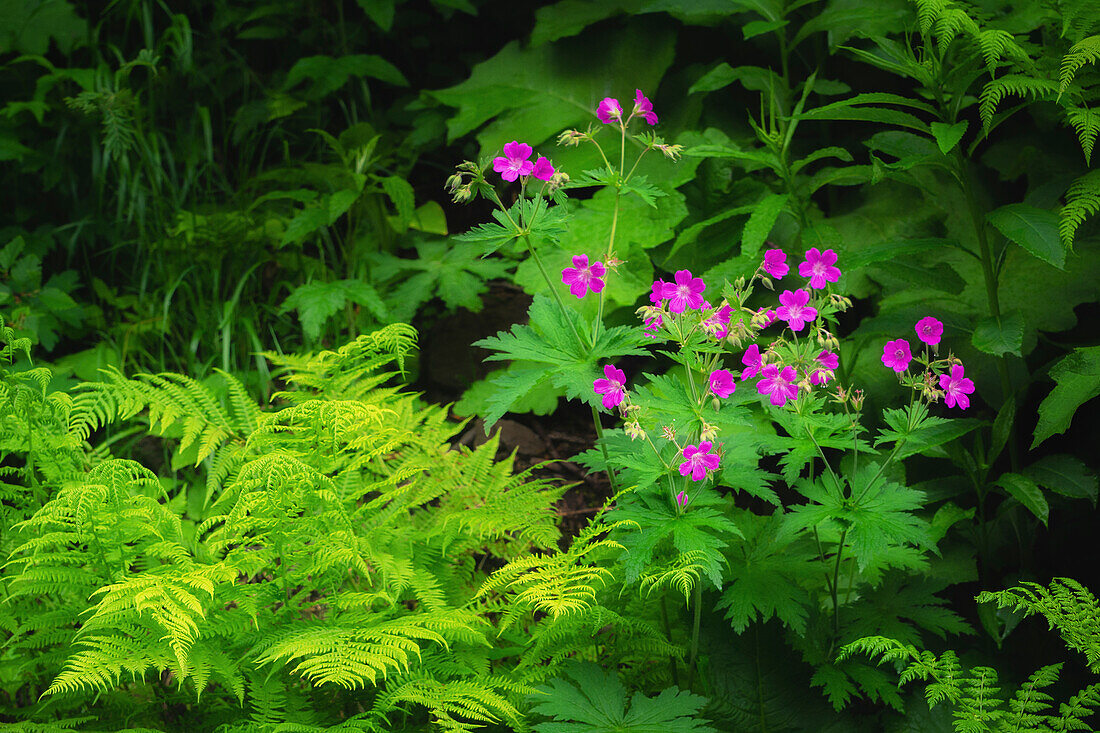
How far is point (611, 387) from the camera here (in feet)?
5.16

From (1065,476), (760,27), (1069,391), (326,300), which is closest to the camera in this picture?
(1069,391)

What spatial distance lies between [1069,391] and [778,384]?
2.54 ft

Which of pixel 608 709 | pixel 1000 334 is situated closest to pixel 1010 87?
pixel 1000 334

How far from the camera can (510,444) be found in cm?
285

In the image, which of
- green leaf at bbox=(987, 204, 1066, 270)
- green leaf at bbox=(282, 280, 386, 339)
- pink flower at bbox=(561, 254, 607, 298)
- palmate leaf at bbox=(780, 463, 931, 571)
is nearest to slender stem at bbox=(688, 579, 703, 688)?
palmate leaf at bbox=(780, 463, 931, 571)

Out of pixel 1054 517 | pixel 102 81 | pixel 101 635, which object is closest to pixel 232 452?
pixel 101 635

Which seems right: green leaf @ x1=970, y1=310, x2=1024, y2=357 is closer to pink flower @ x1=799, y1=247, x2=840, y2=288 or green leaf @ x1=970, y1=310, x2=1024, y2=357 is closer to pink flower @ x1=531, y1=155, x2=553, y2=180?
pink flower @ x1=799, y1=247, x2=840, y2=288

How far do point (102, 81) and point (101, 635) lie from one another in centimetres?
262

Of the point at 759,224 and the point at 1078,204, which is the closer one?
the point at 1078,204

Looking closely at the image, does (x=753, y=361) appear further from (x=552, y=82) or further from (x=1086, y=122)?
(x=552, y=82)

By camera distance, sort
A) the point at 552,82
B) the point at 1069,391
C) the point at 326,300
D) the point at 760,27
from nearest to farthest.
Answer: the point at 1069,391 < the point at 760,27 < the point at 326,300 < the point at 552,82

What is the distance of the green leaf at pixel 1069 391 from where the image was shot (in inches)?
70.9

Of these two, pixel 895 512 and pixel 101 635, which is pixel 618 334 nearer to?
pixel 895 512

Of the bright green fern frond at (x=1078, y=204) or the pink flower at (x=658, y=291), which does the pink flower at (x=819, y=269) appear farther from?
the bright green fern frond at (x=1078, y=204)
